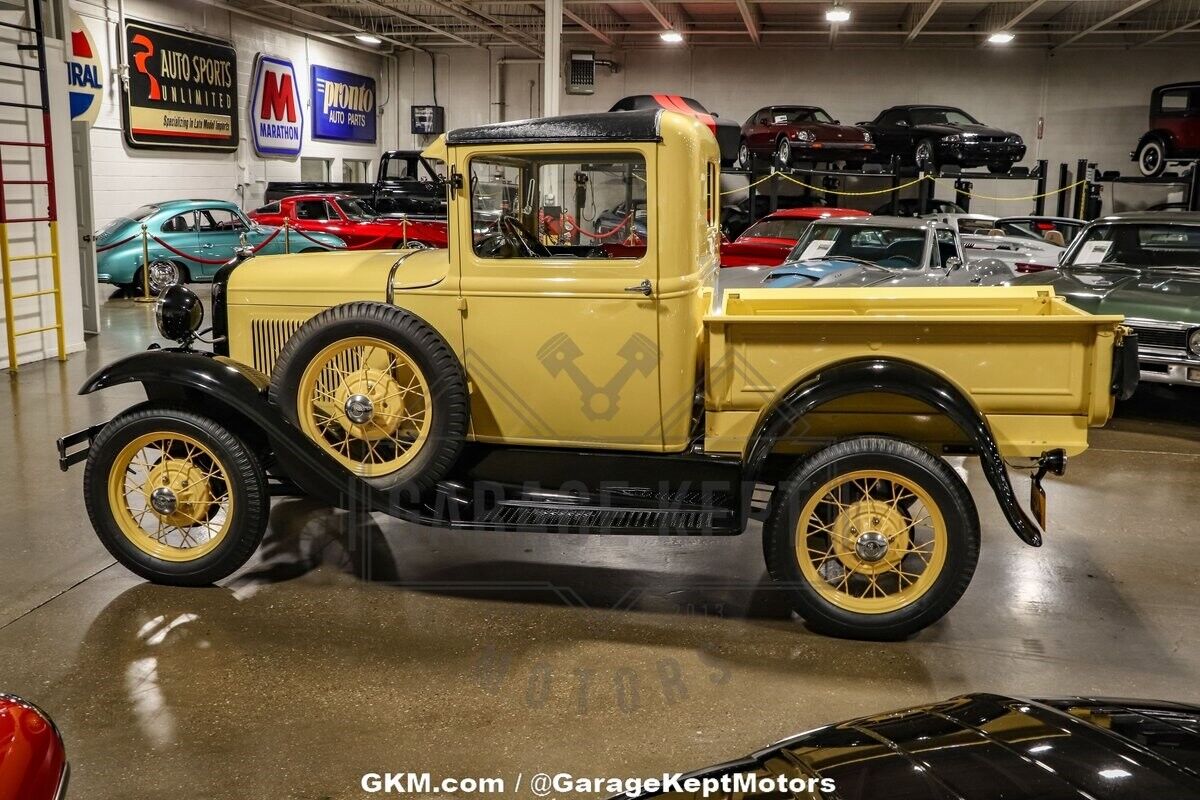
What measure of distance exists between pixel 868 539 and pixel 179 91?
55.4ft

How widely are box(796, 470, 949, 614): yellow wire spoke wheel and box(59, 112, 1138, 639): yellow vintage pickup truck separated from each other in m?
0.01

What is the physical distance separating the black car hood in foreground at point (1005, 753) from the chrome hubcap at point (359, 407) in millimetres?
2828

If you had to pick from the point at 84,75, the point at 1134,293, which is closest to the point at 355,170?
the point at 84,75

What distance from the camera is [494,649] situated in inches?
164

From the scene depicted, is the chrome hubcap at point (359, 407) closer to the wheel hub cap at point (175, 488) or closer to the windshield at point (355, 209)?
the wheel hub cap at point (175, 488)

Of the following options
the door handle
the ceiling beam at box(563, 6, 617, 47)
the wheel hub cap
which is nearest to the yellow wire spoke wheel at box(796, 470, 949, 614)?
the door handle

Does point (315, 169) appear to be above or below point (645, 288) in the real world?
above

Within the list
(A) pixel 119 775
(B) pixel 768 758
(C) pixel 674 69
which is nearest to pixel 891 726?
(B) pixel 768 758

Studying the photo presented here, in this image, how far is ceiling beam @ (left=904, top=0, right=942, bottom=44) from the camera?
58.5 ft

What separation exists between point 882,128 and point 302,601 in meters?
16.6

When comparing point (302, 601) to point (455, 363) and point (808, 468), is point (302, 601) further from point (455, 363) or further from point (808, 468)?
point (808, 468)

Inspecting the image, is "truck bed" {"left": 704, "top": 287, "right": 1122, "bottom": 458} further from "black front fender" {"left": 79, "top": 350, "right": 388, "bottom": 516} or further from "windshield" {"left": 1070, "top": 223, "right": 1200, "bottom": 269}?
"windshield" {"left": 1070, "top": 223, "right": 1200, "bottom": 269}

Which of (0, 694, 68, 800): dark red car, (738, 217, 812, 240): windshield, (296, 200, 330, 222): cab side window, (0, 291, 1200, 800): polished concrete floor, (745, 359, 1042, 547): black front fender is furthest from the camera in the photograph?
(296, 200, 330, 222): cab side window

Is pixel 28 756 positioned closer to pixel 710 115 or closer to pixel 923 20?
pixel 710 115
